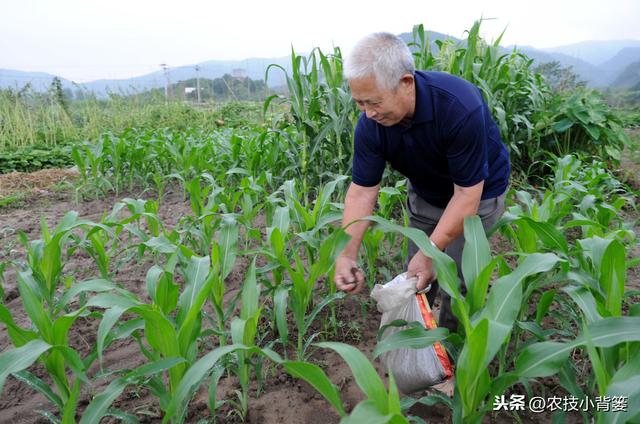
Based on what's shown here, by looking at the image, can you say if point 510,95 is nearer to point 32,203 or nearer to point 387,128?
point 387,128

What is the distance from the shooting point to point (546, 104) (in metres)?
5.20

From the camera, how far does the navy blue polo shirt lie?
164 centimetres

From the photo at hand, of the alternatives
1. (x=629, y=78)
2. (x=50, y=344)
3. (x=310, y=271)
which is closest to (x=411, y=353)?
(x=310, y=271)

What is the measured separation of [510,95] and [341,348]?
14.0 feet

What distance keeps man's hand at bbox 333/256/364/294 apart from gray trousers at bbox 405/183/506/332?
57cm

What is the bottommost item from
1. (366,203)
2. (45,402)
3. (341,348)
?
(45,402)

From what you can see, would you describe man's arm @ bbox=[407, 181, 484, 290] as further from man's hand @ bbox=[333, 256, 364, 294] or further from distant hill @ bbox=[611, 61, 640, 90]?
distant hill @ bbox=[611, 61, 640, 90]

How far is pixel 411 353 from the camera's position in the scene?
1558mm

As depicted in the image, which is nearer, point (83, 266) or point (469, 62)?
point (83, 266)

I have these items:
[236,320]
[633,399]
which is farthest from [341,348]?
[633,399]

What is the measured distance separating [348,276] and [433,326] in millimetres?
379

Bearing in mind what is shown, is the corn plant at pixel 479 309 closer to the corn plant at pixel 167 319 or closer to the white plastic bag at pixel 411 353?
the white plastic bag at pixel 411 353

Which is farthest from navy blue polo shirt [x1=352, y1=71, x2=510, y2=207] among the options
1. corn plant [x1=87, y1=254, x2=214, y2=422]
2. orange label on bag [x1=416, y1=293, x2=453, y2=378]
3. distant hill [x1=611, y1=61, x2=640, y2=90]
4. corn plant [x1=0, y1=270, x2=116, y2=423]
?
distant hill [x1=611, y1=61, x2=640, y2=90]

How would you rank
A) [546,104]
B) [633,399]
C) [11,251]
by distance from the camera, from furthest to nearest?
[546,104]
[11,251]
[633,399]
